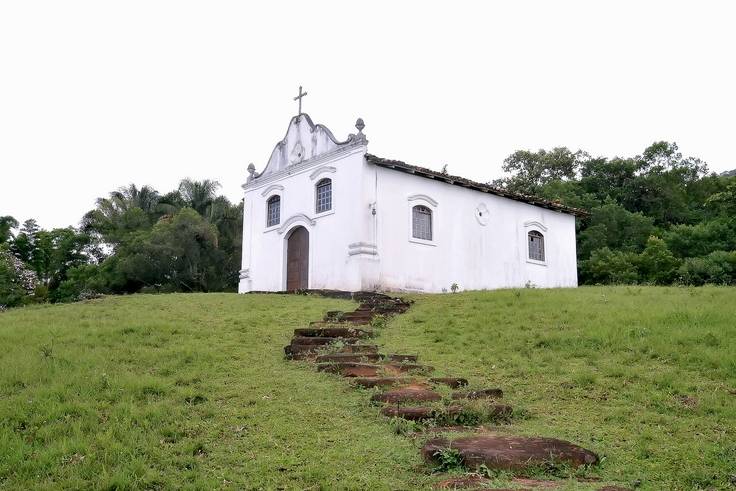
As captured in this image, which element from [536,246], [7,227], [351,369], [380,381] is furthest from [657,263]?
[7,227]

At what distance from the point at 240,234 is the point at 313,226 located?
1636cm

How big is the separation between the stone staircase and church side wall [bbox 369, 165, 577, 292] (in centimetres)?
635

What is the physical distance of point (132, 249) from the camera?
30547 millimetres

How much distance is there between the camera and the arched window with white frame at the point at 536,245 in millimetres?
22547

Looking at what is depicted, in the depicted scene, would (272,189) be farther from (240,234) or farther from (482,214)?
(240,234)

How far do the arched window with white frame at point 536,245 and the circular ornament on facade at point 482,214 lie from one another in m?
2.26

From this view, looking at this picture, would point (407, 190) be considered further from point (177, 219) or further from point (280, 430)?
point (177, 219)

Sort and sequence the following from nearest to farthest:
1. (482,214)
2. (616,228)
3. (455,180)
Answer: (455,180) → (482,214) → (616,228)

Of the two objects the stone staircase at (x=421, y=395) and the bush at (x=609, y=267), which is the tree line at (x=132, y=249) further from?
the stone staircase at (x=421, y=395)

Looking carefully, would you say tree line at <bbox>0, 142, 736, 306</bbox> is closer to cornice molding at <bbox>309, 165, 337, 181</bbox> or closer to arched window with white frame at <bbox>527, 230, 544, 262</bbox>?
arched window with white frame at <bbox>527, 230, 544, 262</bbox>

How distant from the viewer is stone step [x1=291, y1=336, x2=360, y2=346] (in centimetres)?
992

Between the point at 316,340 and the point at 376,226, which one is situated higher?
the point at 376,226

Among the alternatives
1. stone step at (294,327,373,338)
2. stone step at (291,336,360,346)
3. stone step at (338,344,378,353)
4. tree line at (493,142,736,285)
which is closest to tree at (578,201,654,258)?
tree line at (493,142,736,285)

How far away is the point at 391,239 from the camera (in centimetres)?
1842
